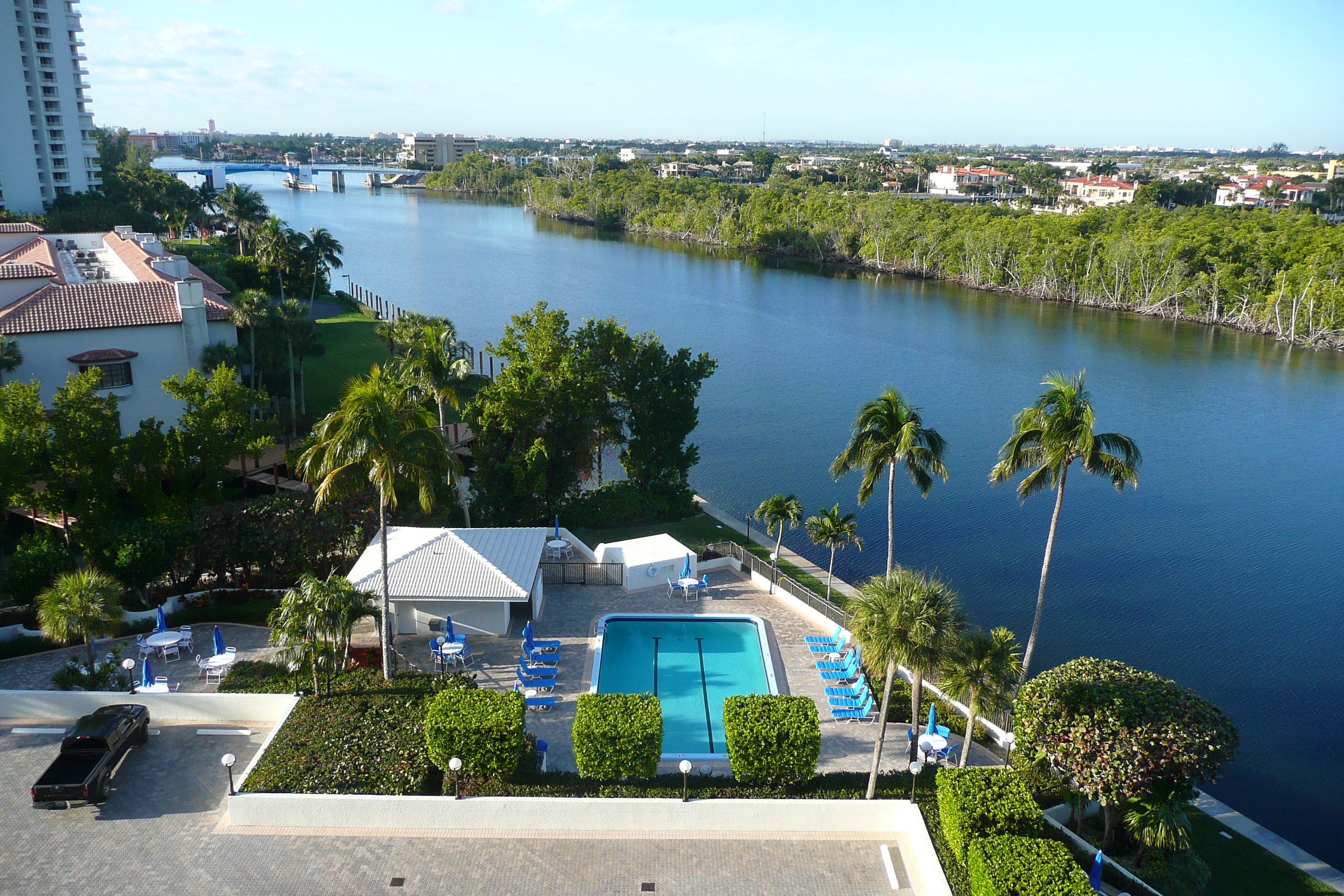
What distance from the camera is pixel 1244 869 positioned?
18344 millimetres

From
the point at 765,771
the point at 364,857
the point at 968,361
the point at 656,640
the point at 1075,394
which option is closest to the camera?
the point at 364,857

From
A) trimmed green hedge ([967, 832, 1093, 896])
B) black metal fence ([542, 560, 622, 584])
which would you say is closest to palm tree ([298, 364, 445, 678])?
black metal fence ([542, 560, 622, 584])

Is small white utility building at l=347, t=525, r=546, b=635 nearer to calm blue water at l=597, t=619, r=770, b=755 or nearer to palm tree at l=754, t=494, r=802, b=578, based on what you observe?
calm blue water at l=597, t=619, r=770, b=755

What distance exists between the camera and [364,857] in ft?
53.4

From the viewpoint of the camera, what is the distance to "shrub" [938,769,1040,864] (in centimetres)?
1609

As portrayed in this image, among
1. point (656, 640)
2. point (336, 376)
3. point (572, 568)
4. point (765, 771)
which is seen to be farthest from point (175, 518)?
point (336, 376)

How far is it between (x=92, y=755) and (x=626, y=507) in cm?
2043

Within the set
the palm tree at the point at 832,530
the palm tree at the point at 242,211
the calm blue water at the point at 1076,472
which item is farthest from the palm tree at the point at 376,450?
the palm tree at the point at 242,211

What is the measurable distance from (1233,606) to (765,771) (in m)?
23.3

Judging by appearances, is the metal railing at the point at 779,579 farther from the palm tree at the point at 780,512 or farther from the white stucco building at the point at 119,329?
the white stucco building at the point at 119,329

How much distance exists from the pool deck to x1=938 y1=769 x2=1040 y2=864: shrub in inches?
113

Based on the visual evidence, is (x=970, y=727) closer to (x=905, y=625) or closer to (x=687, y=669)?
(x=905, y=625)

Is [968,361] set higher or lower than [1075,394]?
lower

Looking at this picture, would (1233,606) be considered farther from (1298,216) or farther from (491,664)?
(1298,216)
